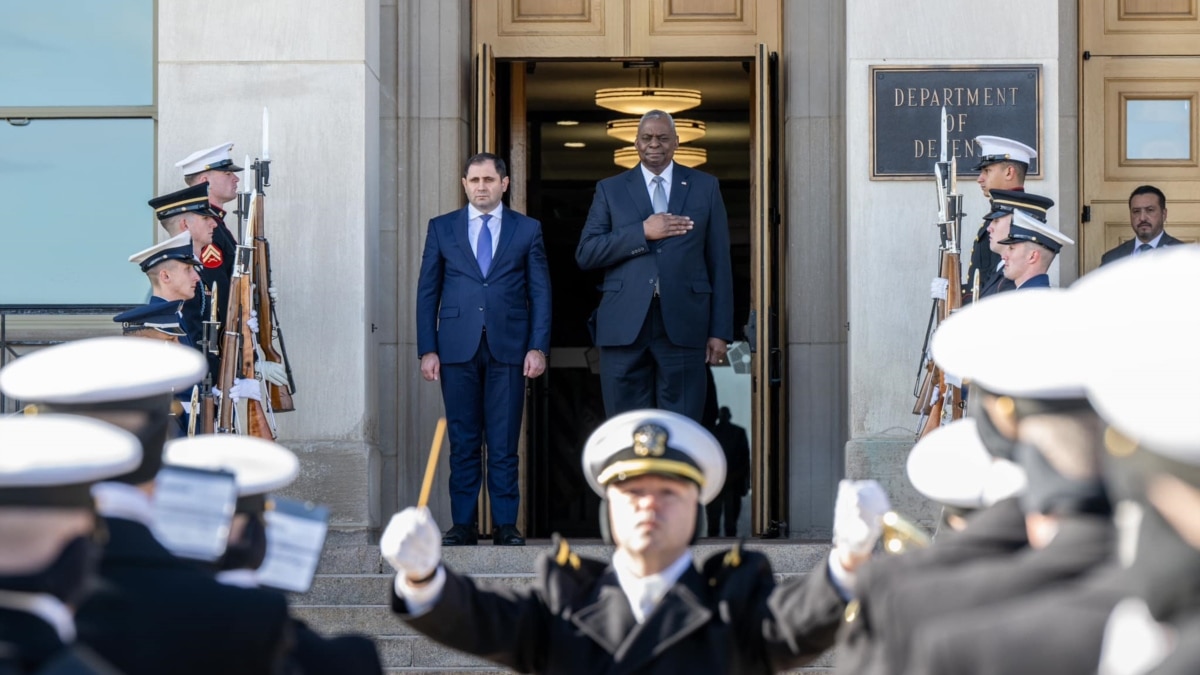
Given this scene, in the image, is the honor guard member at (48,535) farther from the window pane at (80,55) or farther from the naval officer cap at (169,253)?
the window pane at (80,55)

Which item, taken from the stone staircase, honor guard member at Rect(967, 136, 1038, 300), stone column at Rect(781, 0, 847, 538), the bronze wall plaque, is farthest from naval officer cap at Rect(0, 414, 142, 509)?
stone column at Rect(781, 0, 847, 538)

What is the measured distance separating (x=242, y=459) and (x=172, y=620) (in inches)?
32.9

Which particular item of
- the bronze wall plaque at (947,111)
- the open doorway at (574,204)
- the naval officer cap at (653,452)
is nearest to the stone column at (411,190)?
the open doorway at (574,204)

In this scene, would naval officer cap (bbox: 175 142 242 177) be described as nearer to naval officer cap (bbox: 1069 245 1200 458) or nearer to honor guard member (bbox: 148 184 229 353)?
honor guard member (bbox: 148 184 229 353)

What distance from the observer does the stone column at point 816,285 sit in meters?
11.4

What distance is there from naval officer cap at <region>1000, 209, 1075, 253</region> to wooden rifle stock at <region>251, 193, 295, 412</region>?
11.2ft

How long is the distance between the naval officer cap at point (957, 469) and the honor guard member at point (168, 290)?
5.16 m

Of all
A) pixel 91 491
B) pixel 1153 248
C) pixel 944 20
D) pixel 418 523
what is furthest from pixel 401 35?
pixel 91 491

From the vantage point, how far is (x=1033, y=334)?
3479 mm

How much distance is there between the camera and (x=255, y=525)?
3959 mm

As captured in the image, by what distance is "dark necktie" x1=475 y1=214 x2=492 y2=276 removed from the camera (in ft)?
33.2

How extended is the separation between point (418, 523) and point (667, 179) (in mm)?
6302

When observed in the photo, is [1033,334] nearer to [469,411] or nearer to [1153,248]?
[469,411]

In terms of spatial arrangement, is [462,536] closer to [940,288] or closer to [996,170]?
[940,288]
